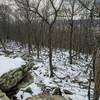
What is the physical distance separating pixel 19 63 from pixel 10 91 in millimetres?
1432

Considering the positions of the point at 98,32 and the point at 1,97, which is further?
the point at 1,97

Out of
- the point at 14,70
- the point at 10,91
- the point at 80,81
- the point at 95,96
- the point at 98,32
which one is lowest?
the point at 80,81

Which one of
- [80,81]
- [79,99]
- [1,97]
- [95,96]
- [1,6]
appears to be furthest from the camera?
[1,6]

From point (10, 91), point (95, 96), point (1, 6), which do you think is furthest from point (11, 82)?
point (1, 6)

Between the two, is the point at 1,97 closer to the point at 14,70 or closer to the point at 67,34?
the point at 14,70

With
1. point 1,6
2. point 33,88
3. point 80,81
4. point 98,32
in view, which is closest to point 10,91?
point 33,88

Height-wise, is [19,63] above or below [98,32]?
below

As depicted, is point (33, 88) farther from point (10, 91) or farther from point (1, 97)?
point (1, 97)

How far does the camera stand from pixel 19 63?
10734 millimetres

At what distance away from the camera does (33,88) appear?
10.8m

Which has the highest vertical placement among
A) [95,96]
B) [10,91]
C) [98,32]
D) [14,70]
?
[98,32]

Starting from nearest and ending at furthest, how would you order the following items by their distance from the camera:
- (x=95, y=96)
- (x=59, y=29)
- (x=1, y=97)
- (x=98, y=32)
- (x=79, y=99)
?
(x=98, y=32) < (x=95, y=96) < (x=1, y=97) < (x=79, y=99) < (x=59, y=29)

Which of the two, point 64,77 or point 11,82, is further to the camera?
point 64,77

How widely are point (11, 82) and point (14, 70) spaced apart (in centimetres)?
57
